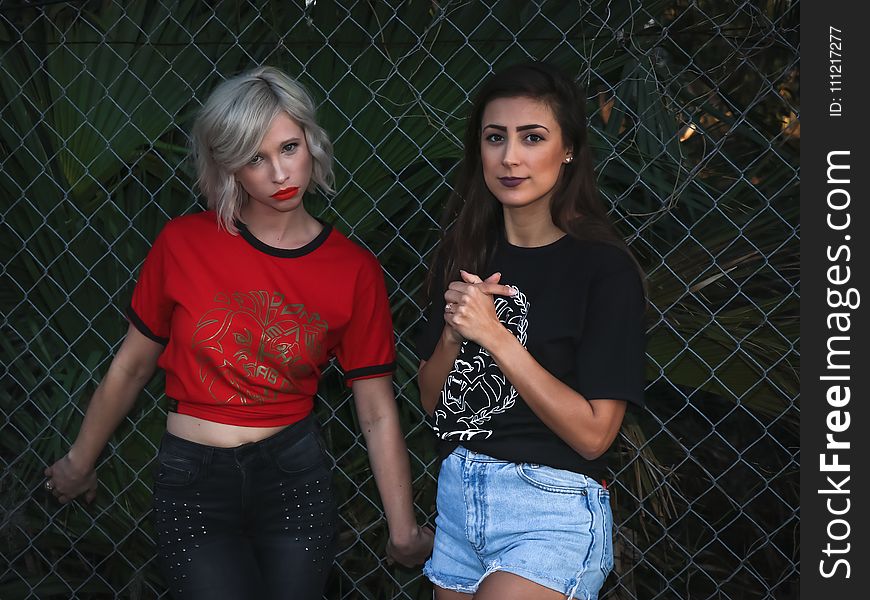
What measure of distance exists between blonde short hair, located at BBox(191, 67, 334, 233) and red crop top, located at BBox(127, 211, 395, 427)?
3.3 inches

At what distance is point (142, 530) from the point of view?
2.91m

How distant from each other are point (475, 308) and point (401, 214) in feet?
3.57

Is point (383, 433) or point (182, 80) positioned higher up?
point (182, 80)

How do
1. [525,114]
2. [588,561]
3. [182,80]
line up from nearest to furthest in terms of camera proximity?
[588,561] < [525,114] < [182,80]

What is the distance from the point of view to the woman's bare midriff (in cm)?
220

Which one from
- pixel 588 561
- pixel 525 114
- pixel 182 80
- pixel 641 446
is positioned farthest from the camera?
pixel 182 80

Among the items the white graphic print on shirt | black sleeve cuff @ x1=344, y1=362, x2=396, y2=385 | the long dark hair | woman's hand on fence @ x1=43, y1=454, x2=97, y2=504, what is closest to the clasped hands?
the white graphic print on shirt

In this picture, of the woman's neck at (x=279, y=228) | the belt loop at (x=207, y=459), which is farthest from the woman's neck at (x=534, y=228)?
the belt loop at (x=207, y=459)

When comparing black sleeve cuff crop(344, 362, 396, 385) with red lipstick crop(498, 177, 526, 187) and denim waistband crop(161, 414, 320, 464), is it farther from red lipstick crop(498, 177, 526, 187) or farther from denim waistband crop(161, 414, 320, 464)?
red lipstick crop(498, 177, 526, 187)

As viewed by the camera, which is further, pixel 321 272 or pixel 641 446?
pixel 641 446

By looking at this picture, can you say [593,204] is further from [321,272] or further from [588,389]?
Answer: [321,272]

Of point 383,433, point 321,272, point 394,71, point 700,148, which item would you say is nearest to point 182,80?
point 394,71

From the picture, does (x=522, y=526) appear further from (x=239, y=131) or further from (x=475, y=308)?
(x=239, y=131)

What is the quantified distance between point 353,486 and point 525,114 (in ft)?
4.59
